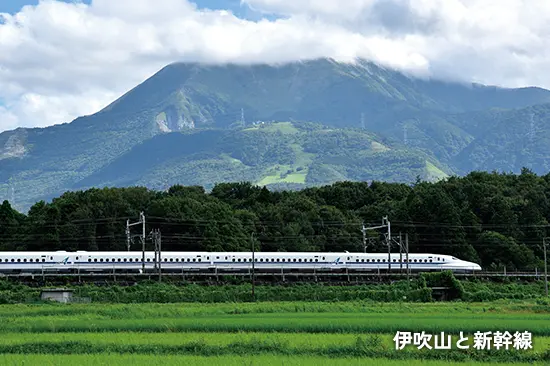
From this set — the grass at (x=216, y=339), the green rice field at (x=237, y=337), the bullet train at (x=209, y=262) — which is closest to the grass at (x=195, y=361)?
Answer: the green rice field at (x=237, y=337)

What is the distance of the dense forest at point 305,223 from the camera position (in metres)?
94.6

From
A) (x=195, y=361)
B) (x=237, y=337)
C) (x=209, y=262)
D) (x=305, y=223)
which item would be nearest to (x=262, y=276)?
(x=209, y=262)

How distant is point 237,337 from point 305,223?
6979 cm

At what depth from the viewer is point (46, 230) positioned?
9762 centimetres

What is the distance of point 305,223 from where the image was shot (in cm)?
10225

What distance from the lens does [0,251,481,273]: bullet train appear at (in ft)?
245

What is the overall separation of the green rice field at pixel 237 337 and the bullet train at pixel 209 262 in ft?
88.9

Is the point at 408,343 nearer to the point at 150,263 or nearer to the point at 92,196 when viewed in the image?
the point at 150,263

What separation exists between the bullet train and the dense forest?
9.96 m

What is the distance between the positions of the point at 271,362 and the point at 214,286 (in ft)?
146

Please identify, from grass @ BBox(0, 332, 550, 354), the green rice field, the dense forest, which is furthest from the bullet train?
grass @ BBox(0, 332, 550, 354)

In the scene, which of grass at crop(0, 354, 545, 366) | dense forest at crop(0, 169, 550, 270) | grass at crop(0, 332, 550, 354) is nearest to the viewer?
grass at crop(0, 354, 545, 366)

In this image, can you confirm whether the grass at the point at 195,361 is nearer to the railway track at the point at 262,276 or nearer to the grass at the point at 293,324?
Result: the grass at the point at 293,324

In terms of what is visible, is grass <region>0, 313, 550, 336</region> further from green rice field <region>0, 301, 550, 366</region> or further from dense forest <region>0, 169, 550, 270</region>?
dense forest <region>0, 169, 550, 270</region>
